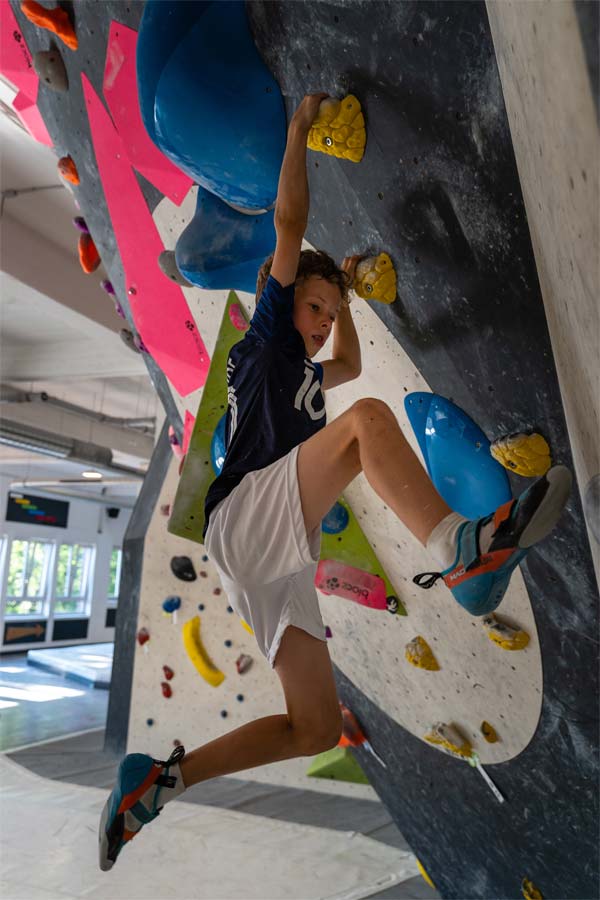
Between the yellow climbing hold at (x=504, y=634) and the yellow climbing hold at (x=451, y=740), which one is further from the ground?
the yellow climbing hold at (x=504, y=634)

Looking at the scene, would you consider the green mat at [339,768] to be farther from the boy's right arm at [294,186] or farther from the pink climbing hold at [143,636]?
the boy's right arm at [294,186]

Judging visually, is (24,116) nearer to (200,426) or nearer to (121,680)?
(200,426)

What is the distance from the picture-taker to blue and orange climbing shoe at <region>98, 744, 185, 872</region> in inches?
54.2

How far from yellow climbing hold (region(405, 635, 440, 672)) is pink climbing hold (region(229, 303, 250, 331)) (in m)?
1.06

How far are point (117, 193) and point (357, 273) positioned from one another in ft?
3.66

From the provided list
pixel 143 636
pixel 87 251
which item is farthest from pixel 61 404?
pixel 87 251

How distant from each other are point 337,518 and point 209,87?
121cm

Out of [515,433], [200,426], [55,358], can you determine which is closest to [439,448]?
[515,433]

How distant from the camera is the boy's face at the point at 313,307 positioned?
4.68 ft

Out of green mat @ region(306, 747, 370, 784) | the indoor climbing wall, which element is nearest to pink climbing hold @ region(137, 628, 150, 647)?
green mat @ region(306, 747, 370, 784)

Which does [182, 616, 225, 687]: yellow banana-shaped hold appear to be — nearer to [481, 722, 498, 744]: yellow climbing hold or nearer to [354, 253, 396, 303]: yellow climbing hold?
[481, 722, 498, 744]: yellow climbing hold

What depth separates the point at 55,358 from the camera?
6.77 meters

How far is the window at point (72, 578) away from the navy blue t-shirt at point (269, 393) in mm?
13784

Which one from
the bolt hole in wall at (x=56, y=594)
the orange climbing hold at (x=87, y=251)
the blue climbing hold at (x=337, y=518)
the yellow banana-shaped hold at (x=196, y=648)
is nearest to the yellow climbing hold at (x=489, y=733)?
the blue climbing hold at (x=337, y=518)
